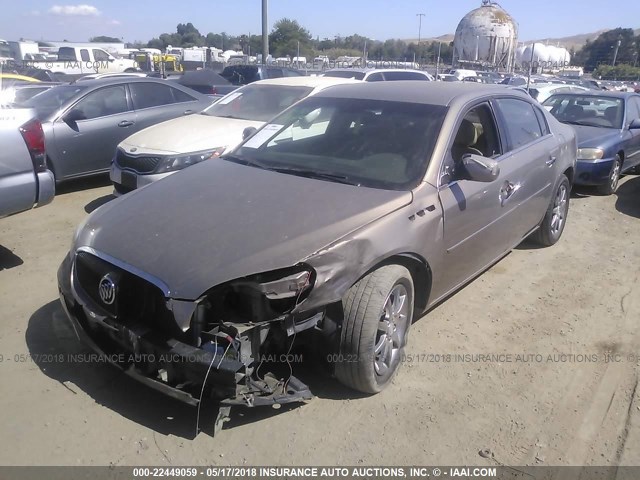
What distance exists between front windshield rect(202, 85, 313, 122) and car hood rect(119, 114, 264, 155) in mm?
230

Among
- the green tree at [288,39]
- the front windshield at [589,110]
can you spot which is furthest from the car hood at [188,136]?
the green tree at [288,39]

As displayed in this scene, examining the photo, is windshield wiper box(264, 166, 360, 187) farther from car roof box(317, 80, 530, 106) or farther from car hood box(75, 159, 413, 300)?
car roof box(317, 80, 530, 106)

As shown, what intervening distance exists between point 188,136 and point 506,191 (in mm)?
3795

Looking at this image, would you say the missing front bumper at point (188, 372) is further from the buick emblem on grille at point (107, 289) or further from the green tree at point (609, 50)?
the green tree at point (609, 50)

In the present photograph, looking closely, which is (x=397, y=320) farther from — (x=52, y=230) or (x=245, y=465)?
(x=52, y=230)

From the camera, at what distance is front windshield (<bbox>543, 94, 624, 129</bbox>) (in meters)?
8.69

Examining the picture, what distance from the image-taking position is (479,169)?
3531mm

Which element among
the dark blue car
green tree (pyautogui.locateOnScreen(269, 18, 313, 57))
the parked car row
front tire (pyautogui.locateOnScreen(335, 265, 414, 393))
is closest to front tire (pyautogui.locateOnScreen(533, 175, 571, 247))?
the parked car row

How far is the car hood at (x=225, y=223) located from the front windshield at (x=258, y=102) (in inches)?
146

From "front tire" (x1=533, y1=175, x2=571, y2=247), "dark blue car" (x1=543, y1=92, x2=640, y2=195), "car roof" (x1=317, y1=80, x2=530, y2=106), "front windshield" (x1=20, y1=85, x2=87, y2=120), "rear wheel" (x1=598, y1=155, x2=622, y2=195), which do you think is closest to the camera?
"car roof" (x1=317, y1=80, x2=530, y2=106)

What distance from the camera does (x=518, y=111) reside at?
189 inches

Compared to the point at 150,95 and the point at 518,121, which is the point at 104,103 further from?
the point at 518,121

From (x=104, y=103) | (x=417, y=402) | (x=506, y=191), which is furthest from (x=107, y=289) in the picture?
(x=104, y=103)

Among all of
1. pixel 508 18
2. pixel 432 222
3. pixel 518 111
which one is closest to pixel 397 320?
pixel 432 222
